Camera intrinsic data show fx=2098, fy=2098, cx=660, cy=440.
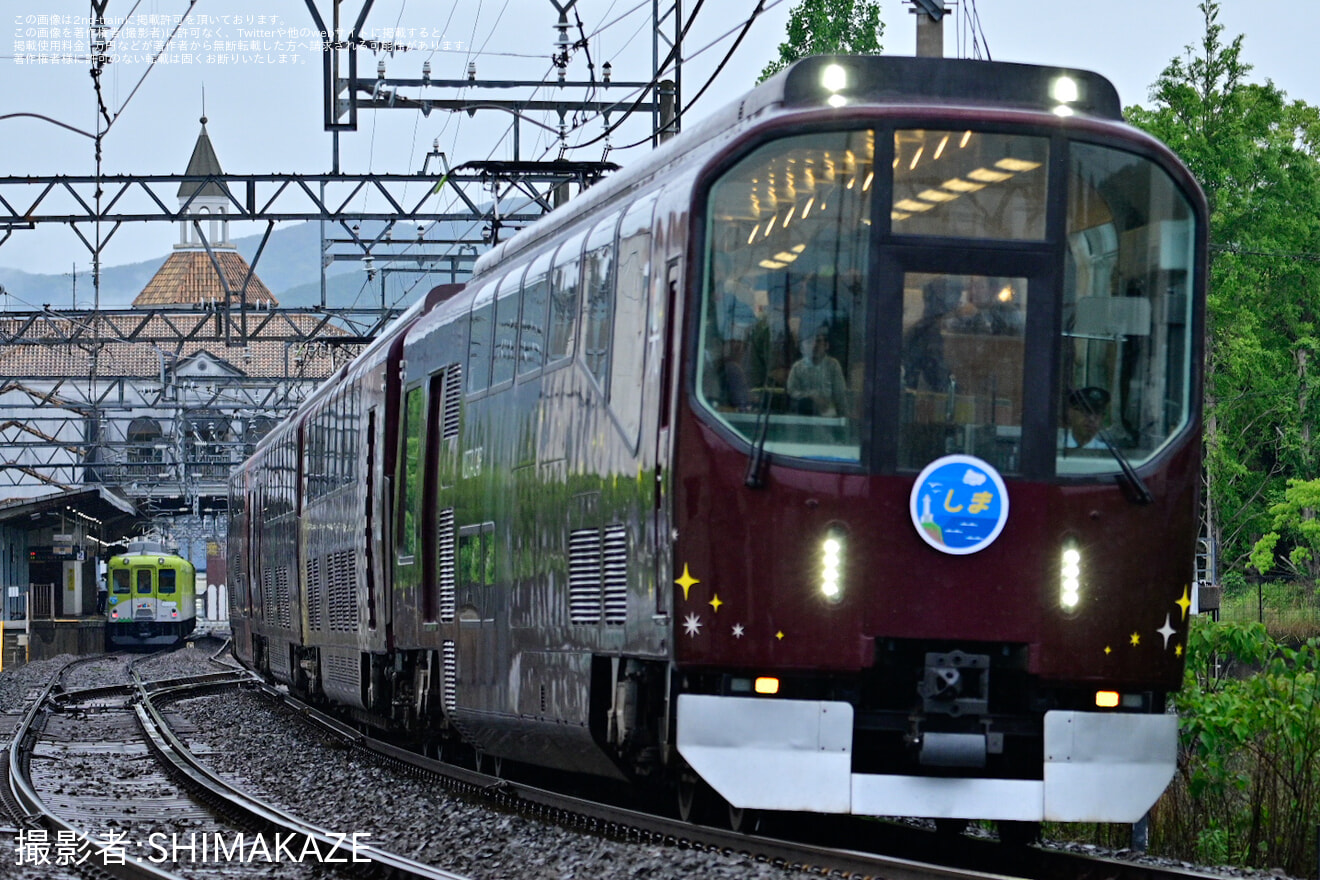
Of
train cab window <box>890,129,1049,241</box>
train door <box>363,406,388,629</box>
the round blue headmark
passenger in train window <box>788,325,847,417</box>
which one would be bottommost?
train door <box>363,406,388,629</box>

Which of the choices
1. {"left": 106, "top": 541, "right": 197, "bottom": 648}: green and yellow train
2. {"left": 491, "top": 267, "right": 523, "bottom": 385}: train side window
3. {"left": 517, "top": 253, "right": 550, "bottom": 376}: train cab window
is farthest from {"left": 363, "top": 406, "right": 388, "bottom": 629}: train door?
{"left": 106, "top": 541, "right": 197, "bottom": 648}: green and yellow train

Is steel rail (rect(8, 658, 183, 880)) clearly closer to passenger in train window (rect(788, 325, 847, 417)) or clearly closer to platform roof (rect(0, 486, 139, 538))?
passenger in train window (rect(788, 325, 847, 417))

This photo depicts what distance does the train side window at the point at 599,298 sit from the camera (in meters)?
10.4

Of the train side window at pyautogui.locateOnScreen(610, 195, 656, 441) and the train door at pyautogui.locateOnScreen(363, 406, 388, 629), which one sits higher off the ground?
the train side window at pyautogui.locateOnScreen(610, 195, 656, 441)

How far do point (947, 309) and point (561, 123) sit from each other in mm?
16110

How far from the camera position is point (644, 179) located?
11008 millimetres

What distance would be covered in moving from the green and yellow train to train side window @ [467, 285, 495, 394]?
158 ft

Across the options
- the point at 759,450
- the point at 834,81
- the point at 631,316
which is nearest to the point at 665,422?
the point at 759,450

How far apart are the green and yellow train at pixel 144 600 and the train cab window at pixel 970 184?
53102 millimetres

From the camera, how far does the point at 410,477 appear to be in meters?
15.2

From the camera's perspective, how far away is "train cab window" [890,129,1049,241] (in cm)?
902

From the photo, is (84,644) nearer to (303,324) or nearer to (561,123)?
(561,123)

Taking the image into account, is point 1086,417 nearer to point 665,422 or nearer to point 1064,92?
point 1064,92

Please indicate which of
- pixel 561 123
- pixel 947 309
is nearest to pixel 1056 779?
pixel 947 309
